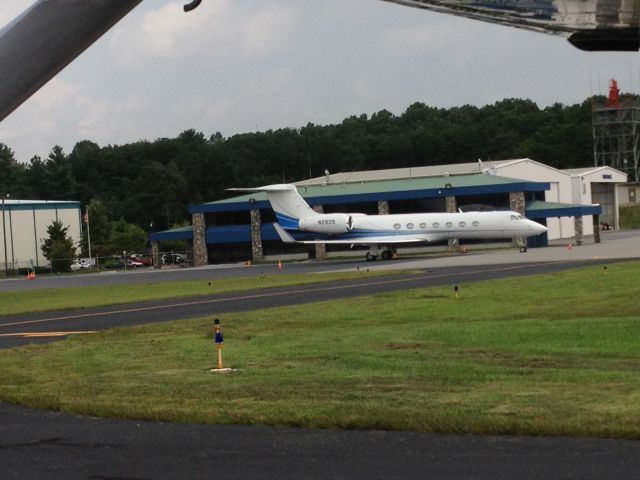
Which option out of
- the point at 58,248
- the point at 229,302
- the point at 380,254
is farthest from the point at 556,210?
the point at 229,302

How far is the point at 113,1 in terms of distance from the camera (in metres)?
6.34

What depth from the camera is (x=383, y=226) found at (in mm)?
79750

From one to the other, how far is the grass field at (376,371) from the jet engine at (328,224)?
4895 cm

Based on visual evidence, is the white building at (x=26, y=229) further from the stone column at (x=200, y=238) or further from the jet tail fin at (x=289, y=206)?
the jet tail fin at (x=289, y=206)

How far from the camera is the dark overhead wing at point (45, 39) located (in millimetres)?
6387

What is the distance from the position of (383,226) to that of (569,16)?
247ft

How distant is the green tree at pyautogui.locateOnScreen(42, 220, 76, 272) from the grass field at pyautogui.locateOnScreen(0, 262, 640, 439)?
A: 79.6 meters

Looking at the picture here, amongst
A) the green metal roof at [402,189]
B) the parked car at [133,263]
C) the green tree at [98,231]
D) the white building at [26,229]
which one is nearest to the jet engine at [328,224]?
the green metal roof at [402,189]

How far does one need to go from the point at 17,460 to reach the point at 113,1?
6593 mm

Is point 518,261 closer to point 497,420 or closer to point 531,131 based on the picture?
point 497,420

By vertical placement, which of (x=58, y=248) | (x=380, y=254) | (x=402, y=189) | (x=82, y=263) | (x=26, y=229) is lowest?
(x=82, y=263)

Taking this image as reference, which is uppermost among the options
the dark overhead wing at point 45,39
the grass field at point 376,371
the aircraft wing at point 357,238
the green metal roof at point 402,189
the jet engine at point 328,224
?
the green metal roof at point 402,189

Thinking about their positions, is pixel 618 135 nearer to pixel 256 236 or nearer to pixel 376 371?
pixel 256 236

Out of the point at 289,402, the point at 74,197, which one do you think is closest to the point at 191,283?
the point at 289,402
